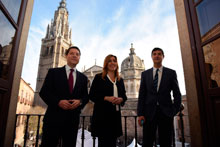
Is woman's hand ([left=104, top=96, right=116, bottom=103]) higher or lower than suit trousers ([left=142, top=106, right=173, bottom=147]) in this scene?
higher

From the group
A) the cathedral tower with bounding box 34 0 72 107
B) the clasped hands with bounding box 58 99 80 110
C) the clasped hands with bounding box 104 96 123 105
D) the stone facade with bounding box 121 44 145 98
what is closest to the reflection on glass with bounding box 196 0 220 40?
the clasped hands with bounding box 104 96 123 105

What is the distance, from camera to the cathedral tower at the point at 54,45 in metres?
41.0

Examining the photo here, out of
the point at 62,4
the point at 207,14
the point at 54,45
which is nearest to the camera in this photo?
the point at 207,14

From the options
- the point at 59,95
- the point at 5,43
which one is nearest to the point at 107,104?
the point at 59,95

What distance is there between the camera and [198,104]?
2.09m

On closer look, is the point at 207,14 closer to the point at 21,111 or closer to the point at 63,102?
the point at 63,102

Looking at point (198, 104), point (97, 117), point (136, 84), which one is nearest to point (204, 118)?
point (198, 104)

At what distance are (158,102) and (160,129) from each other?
1.61 ft

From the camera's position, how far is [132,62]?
132 ft

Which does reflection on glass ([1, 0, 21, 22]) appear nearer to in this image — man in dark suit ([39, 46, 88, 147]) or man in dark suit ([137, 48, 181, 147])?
man in dark suit ([39, 46, 88, 147])

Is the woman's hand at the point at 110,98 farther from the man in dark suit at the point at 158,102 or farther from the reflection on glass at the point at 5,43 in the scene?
the reflection on glass at the point at 5,43

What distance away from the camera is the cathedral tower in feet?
135

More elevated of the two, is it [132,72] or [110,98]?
[132,72]

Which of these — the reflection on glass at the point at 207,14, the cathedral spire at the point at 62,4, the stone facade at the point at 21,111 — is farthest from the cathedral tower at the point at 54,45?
the reflection on glass at the point at 207,14
